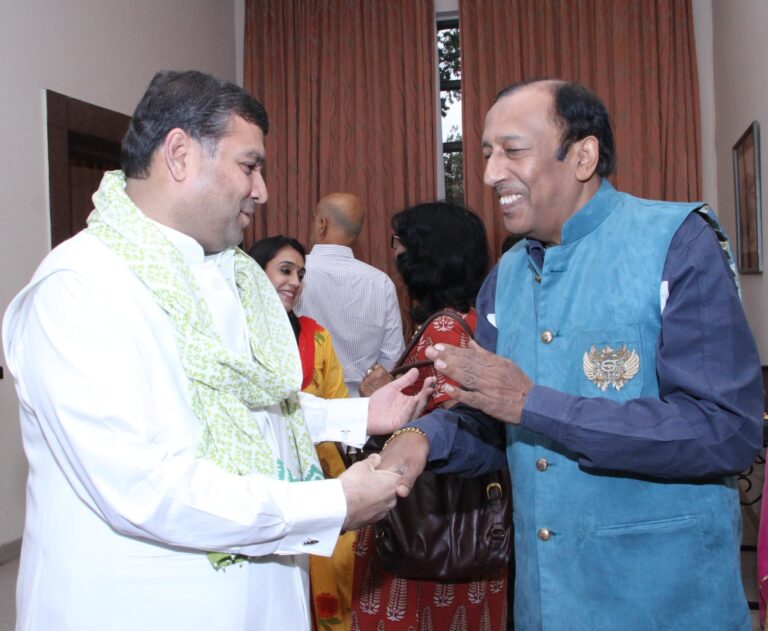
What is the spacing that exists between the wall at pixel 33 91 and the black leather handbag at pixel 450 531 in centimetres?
266

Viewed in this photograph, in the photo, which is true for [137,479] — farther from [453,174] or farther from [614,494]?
[453,174]

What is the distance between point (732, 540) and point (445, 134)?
5.44 m

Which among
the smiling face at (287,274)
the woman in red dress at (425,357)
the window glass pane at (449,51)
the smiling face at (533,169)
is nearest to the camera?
the smiling face at (533,169)

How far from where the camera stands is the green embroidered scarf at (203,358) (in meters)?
1.33

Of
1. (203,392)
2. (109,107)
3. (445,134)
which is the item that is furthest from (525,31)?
(203,392)

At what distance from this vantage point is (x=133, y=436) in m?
1.19

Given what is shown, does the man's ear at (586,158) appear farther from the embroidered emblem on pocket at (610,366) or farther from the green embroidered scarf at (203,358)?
the green embroidered scarf at (203,358)

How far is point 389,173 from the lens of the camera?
6.29m

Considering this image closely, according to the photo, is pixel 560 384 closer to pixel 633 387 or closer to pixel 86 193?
pixel 633 387

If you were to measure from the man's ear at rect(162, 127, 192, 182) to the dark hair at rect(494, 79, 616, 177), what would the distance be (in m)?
0.70

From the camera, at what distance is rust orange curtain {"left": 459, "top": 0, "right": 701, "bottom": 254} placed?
228 inches

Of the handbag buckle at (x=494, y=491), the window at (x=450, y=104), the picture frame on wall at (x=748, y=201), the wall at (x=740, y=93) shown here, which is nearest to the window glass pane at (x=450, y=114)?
the window at (x=450, y=104)

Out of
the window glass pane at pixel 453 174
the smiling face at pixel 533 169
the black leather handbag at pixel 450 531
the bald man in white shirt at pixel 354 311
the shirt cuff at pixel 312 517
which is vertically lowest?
the black leather handbag at pixel 450 531

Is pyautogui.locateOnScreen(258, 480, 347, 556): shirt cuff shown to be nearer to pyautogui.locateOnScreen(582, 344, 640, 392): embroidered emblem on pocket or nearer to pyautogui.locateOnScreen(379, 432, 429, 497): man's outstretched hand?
pyautogui.locateOnScreen(379, 432, 429, 497): man's outstretched hand
